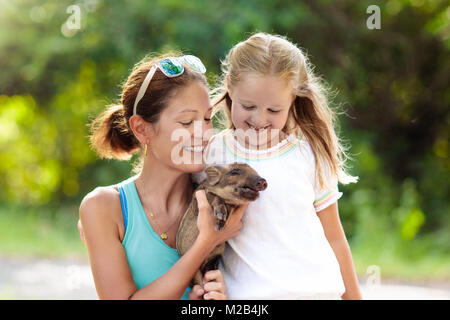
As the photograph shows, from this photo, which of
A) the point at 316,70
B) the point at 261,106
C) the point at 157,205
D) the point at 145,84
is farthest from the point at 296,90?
the point at 316,70

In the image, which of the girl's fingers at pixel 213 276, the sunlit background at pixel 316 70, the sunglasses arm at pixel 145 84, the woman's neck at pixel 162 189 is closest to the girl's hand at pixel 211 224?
the girl's fingers at pixel 213 276

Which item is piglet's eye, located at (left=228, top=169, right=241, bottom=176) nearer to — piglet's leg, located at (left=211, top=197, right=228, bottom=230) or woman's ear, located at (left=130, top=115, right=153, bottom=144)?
piglet's leg, located at (left=211, top=197, right=228, bottom=230)

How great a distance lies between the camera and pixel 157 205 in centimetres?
232

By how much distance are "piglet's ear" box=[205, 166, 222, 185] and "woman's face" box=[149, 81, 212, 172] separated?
0.07 metres

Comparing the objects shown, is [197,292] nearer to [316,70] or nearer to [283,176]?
[283,176]

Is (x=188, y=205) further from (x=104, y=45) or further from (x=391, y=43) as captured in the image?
(x=391, y=43)

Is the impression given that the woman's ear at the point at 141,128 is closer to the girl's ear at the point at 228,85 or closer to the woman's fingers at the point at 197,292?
the girl's ear at the point at 228,85

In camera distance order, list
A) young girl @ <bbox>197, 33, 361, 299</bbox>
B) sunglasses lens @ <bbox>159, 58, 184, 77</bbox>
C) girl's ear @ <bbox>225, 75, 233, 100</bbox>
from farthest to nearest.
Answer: girl's ear @ <bbox>225, 75, 233, 100</bbox>
sunglasses lens @ <bbox>159, 58, 184, 77</bbox>
young girl @ <bbox>197, 33, 361, 299</bbox>

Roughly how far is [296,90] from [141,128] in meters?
0.69

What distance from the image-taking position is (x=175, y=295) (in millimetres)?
2053

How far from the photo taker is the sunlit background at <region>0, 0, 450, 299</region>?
22.1ft

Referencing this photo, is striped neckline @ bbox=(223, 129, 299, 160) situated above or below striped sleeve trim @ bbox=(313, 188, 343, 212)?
above

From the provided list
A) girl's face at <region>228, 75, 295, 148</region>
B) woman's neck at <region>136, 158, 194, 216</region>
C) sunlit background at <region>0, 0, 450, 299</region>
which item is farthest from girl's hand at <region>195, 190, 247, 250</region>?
sunlit background at <region>0, 0, 450, 299</region>

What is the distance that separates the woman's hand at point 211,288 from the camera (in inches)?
82.0
